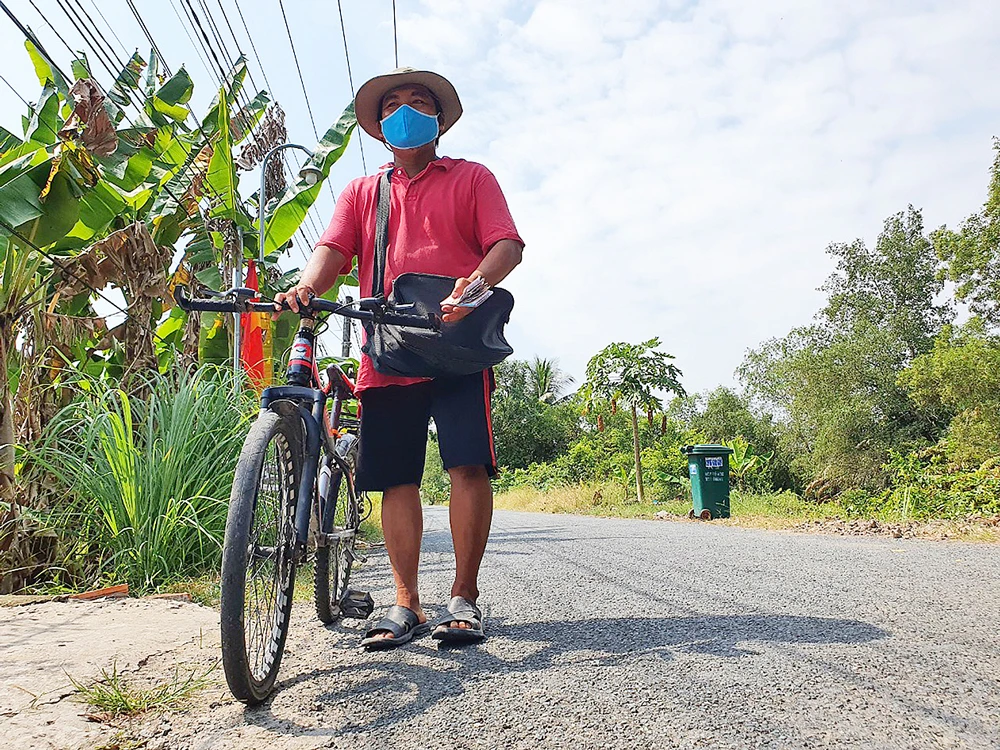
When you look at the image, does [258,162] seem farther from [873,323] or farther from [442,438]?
[873,323]

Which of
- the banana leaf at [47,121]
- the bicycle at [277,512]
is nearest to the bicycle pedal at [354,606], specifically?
the bicycle at [277,512]

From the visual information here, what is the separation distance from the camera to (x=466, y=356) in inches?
105

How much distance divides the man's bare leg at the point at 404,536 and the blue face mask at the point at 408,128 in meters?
1.31

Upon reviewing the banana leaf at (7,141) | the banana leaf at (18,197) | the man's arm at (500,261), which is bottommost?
the man's arm at (500,261)

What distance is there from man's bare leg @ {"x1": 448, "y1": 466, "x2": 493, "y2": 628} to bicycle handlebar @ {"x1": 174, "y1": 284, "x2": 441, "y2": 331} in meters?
0.74

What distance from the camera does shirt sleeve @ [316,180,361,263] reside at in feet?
9.92

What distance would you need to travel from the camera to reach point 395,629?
2.56 metres

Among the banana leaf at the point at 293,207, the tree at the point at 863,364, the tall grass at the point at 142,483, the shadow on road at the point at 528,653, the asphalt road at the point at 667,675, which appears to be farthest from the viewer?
the tree at the point at 863,364

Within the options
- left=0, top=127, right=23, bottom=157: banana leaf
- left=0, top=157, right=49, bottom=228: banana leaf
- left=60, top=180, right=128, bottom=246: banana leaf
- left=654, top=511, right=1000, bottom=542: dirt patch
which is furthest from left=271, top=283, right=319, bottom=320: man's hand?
left=654, top=511, right=1000, bottom=542: dirt patch

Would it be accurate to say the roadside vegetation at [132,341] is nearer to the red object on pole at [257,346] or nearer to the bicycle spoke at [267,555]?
the red object on pole at [257,346]

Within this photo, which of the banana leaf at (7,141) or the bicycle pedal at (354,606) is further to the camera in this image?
the banana leaf at (7,141)

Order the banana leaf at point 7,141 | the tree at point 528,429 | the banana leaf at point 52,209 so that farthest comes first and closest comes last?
the tree at point 528,429, the banana leaf at point 7,141, the banana leaf at point 52,209

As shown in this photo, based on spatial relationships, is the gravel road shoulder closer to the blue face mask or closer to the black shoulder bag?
the black shoulder bag

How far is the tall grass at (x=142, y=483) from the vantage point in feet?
12.2
